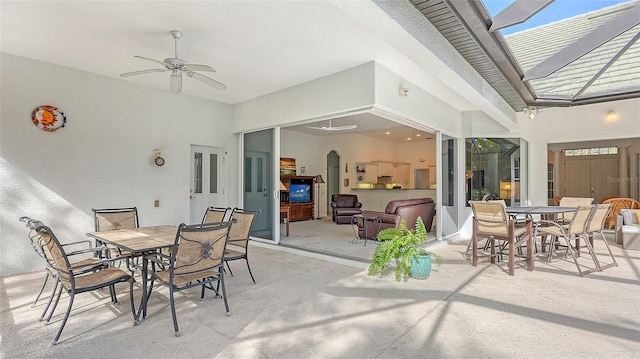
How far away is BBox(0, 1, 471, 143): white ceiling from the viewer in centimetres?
311

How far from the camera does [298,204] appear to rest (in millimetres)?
10023

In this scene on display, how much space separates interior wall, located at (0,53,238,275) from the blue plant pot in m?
4.33

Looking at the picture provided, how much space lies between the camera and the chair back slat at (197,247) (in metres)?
2.63

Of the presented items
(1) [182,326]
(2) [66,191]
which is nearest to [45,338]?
(1) [182,326]

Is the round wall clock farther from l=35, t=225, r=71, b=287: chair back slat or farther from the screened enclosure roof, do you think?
the screened enclosure roof

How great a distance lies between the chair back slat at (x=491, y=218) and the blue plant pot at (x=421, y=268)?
1.18 metres

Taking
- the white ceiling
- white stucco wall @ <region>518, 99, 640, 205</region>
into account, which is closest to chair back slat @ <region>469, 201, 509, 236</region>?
the white ceiling

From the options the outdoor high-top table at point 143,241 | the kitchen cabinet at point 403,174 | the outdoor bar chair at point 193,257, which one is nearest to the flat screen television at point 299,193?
the kitchen cabinet at point 403,174

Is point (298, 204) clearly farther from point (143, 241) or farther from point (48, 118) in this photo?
point (143, 241)

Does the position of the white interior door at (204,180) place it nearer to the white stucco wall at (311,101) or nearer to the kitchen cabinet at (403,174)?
the white stucco wall at (311,101)

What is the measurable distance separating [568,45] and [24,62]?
23.5ft

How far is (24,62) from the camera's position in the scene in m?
4.33

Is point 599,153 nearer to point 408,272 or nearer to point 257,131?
point 408,272

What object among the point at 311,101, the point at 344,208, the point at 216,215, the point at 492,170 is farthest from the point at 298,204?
the point at 216,215
